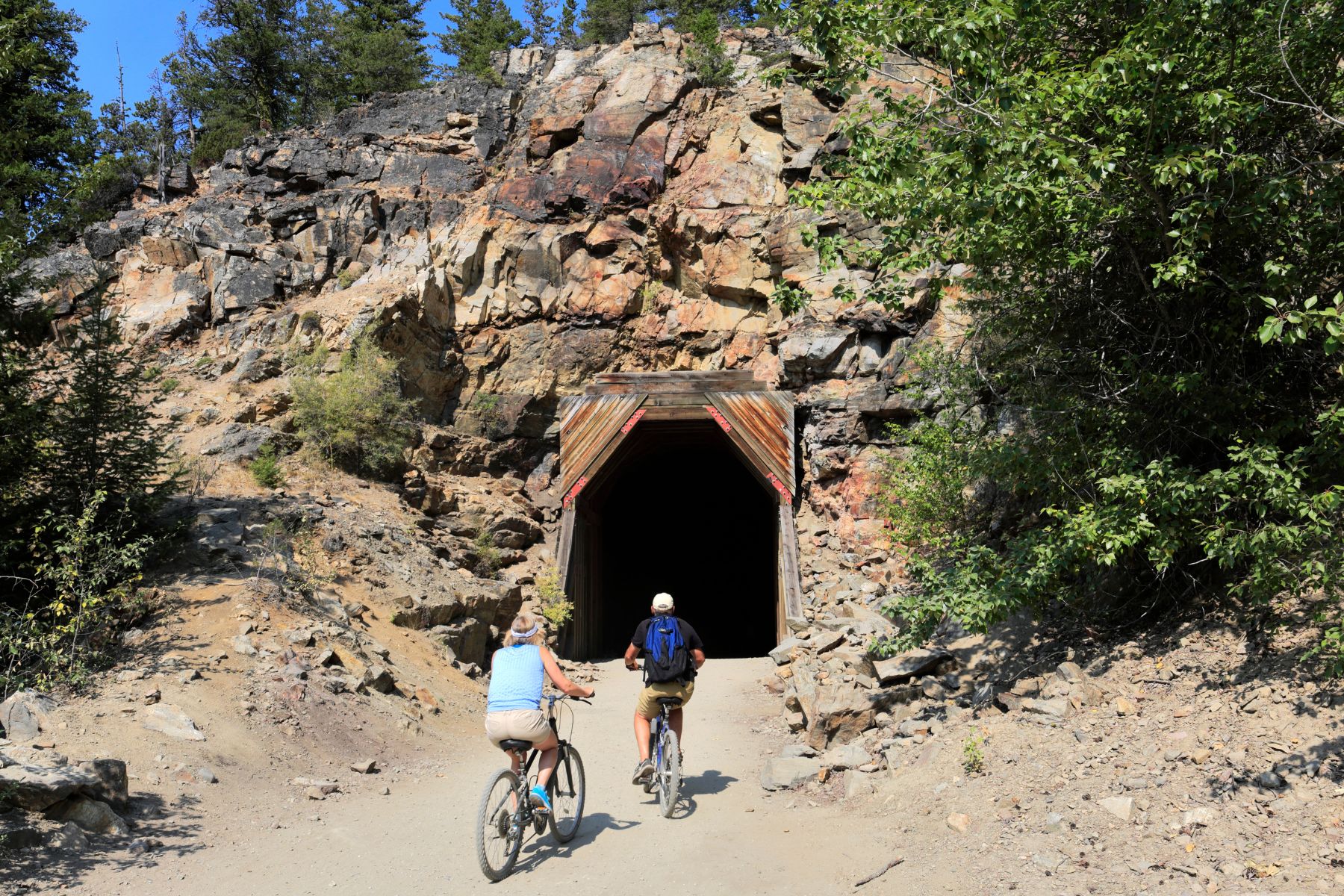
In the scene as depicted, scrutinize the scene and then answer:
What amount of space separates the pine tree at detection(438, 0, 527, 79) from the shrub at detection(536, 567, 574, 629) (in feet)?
65.2

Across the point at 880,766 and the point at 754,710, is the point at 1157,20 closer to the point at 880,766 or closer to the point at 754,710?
the point at 880,766

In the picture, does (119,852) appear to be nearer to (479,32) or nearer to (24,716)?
(24,716)

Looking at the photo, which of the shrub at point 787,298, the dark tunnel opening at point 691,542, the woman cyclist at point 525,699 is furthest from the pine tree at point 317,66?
the woman cyclist at point 525,699

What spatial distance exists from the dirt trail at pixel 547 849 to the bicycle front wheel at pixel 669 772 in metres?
0.14

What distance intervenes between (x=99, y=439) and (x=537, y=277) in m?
11.3

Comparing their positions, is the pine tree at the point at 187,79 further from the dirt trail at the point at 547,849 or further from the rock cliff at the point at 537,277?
the dirt trail at the point at 547,849

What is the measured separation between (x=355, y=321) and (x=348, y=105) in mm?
16717

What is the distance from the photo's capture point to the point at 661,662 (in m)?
6.61

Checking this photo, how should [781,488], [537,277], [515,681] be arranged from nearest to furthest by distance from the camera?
1. [515,681]
2. [781,488]
3. [537,277]

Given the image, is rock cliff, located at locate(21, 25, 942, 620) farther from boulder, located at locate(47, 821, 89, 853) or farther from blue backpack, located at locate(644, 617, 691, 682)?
boulder, located at locate(47, 821, 89, 853)

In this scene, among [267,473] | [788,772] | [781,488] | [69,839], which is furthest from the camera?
[781,488]

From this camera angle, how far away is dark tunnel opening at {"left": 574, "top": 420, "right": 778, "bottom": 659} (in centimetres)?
2086

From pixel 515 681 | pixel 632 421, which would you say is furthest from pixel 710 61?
pixel 515 681

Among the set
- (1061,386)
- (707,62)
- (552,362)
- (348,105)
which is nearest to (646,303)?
(552,362)
